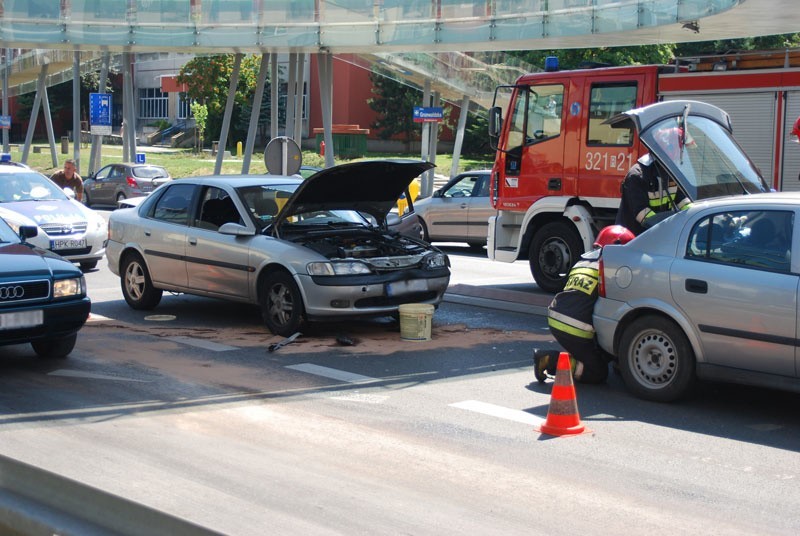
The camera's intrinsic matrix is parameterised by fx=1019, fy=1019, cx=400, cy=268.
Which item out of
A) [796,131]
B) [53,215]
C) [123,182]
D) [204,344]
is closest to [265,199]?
[204,344]

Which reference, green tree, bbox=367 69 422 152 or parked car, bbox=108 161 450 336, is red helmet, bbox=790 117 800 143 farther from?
green tree, bbox=367 69 422 152

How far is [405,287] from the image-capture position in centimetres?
1065

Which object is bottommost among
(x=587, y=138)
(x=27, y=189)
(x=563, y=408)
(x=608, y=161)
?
(x=563, y=408)

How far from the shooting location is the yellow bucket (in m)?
10.4

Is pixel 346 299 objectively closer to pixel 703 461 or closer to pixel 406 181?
pixel 406 181

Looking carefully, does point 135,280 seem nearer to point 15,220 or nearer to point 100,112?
point 15,220

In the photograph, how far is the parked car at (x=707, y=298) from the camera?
23.4ft

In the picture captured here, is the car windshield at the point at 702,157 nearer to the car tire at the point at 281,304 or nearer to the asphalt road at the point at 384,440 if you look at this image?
the asphalt road at the point at 384,440

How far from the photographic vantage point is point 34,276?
8.81 m

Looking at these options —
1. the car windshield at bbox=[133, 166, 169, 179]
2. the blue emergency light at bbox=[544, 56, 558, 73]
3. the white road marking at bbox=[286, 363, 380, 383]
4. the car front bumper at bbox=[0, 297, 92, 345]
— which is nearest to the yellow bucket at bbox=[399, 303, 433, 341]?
the white road marking at bbox=[286, 363, 380, 383]

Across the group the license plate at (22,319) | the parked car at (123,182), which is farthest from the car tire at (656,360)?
the parked car at (123,182)

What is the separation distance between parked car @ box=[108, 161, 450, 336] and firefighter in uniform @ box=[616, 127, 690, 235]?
210 cm

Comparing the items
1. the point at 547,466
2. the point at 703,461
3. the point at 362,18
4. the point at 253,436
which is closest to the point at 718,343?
the point at 703,461

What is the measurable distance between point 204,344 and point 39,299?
203 cm
